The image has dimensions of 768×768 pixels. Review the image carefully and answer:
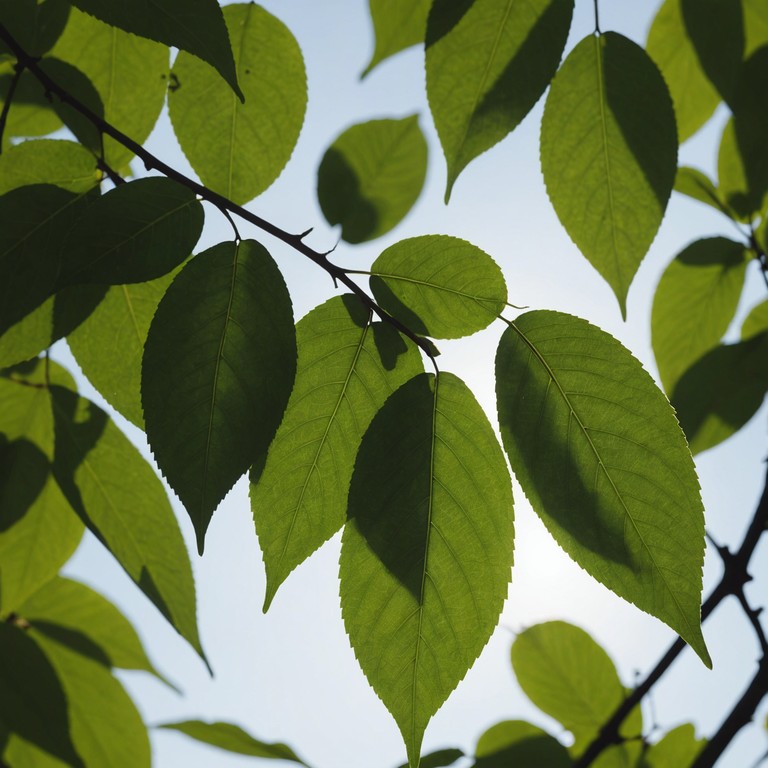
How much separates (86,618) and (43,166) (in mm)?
604

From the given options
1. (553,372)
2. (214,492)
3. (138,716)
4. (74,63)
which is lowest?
(138,716)

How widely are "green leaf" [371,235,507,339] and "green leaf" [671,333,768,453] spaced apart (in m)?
0.53

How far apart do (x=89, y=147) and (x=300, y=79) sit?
0.65 feet

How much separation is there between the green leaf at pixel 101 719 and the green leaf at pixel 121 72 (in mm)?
607

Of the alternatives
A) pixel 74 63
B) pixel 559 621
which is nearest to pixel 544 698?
pixel 559 621

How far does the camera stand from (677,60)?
95 cm

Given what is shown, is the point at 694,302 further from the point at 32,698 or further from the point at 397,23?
the point at 32,698

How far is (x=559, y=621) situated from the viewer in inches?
45.3

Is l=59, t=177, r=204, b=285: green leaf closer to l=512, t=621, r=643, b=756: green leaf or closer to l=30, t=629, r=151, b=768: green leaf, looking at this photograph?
l=30, t=629, r=151, b=768: green leaf

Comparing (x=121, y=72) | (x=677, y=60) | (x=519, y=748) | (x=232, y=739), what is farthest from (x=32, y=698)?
(x=677, y=60)

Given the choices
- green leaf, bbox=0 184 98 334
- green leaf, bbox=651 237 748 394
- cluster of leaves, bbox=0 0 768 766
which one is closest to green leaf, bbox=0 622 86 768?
cluster of leaves, bbox=0 0 768 766

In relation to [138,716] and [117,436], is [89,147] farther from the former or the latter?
[138,716]

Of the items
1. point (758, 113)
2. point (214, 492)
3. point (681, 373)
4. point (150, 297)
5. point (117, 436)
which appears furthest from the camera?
point (681, 373)

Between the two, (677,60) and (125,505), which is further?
(677,60)
